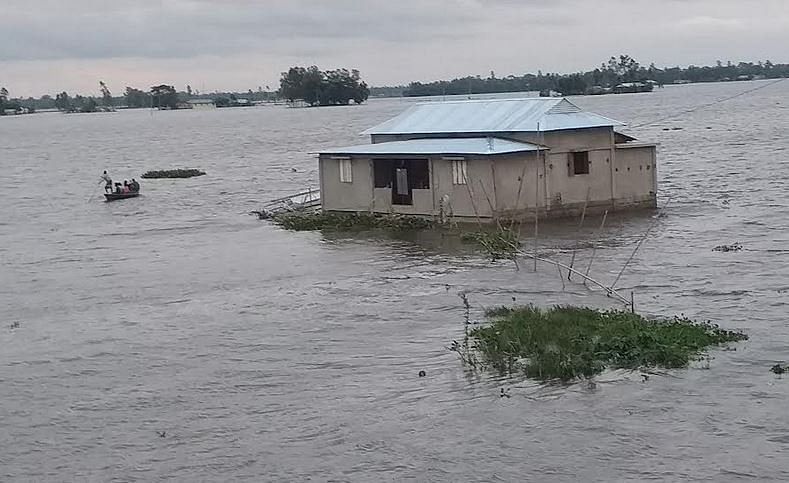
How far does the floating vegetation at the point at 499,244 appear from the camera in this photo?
2646 cm

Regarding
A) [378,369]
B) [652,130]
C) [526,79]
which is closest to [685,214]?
[378,369]

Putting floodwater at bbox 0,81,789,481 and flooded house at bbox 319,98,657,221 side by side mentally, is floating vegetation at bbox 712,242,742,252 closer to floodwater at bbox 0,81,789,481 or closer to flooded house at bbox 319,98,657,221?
floodwater at bbox 0,81,789,481

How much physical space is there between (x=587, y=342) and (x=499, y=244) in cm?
1092

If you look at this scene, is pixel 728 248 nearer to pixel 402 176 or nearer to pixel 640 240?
pixel 640 240

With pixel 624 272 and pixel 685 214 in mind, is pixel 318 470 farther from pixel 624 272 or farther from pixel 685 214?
pixel 685 214

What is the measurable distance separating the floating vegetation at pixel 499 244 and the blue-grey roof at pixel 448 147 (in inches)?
128

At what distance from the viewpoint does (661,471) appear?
1273 centimetres

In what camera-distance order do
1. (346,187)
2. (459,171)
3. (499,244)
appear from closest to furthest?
(499,244) < (459,171) < (346,187)

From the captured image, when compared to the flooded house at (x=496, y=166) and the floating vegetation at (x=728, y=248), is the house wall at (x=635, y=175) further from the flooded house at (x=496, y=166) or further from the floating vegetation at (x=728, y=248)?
the floating vegetation at (x=728, y=248)

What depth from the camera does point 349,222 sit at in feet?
113

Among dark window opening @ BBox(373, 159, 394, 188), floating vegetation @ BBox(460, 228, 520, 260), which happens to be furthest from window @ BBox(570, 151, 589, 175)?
dark window opening @ BBox(373, 159, 394, 188)

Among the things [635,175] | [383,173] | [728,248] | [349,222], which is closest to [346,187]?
[383,173]

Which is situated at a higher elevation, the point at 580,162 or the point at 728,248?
the point at 580,162

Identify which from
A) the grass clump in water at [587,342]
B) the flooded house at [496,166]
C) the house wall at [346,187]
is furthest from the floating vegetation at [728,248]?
the house wall at [346,187]
